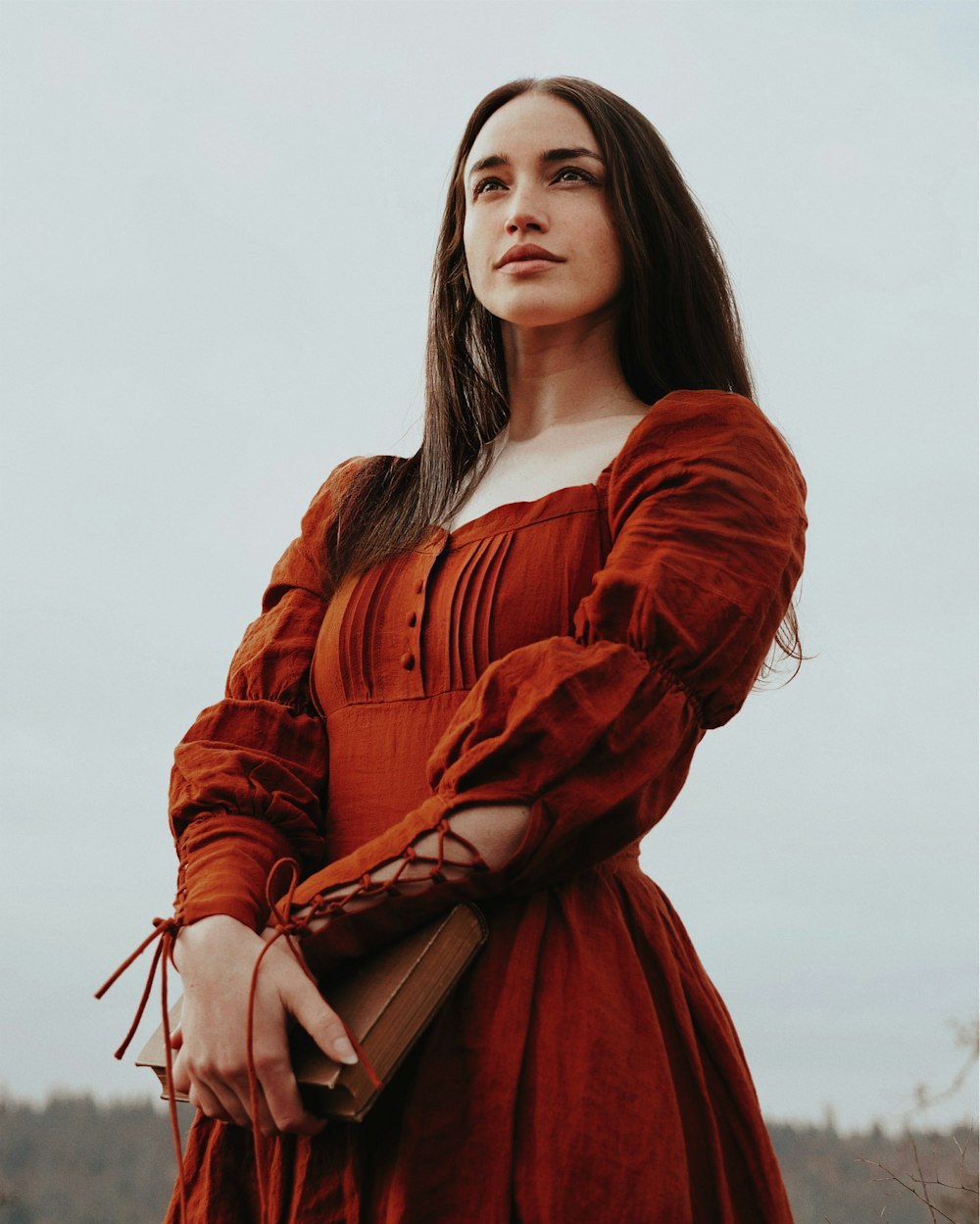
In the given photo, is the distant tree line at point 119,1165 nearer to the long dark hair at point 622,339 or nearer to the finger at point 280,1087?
the long dark hair at point 622,339

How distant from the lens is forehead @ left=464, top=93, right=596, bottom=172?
154cm

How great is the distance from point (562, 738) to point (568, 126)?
77 centimetres

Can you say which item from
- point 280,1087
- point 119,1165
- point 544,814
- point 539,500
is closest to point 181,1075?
point 280,1087

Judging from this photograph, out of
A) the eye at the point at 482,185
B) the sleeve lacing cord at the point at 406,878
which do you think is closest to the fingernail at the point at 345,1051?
the sleeve lacing cord at the point at 406,878

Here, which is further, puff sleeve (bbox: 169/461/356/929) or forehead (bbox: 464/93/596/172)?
forehead (bbox: 464/93/596/172)

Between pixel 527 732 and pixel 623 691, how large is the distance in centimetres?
10

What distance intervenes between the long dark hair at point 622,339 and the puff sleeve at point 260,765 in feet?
0.28

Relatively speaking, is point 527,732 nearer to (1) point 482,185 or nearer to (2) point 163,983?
(2) point 163,983

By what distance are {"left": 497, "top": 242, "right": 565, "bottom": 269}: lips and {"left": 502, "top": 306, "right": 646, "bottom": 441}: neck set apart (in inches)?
4.1

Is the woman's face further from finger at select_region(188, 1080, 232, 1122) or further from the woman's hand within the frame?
finger at select_region(188, 1080, 232, 1122)

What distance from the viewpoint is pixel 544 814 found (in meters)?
1.17

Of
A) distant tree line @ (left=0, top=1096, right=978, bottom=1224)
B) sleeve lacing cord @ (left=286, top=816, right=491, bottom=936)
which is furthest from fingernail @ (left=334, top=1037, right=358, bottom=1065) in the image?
distant tree line @ (left=0, top=1096, right=978, bottom=1224)

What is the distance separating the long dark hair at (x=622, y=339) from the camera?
5.10 ft

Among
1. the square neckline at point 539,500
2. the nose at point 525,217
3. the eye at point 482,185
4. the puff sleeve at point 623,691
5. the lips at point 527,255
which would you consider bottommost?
the puff sleeve at point 623,691
